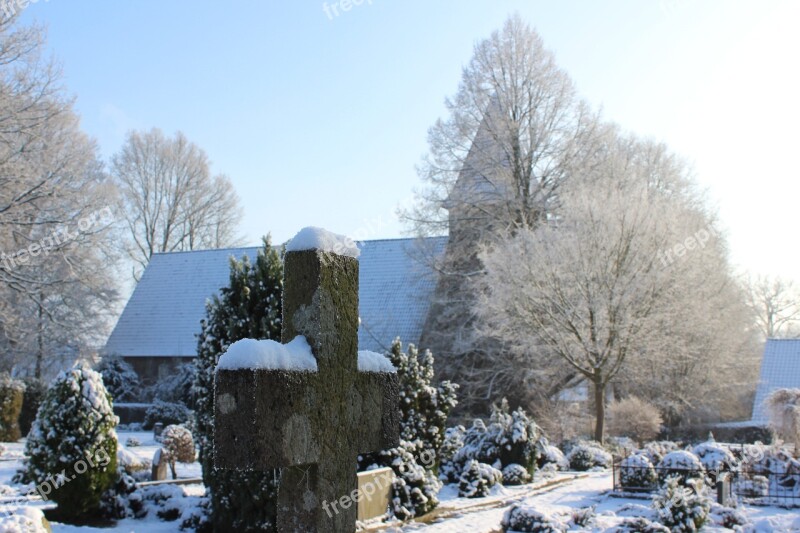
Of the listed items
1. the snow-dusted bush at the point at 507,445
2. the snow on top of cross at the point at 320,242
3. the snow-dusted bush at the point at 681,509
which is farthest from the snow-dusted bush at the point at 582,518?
the snow on top of cross at the point at 320,242

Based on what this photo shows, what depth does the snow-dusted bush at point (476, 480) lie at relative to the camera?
13.7 meters

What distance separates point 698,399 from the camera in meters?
28.6

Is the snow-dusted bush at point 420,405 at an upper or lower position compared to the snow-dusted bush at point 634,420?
upper

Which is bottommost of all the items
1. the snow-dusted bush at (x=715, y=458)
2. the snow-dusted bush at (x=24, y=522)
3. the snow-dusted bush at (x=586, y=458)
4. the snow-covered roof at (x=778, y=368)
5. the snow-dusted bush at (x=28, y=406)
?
the snow-dusted bush at (x=586, y=458)

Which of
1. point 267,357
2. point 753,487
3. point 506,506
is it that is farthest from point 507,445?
point 267,357

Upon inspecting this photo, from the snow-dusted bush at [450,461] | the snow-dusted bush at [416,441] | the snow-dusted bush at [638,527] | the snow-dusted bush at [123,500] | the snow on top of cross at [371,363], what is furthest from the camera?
the snow-dusted bush at [450,461]

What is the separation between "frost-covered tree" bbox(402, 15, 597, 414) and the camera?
26.6 metres

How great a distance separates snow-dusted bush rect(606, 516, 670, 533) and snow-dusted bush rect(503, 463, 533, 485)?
6.19 metres

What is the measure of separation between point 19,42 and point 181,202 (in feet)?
81.0

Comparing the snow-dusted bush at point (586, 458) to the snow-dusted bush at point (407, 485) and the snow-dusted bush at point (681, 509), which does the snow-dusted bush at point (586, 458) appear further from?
the snow-dusted bush at point (407, 485)

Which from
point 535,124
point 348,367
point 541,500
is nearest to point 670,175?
point 535,124

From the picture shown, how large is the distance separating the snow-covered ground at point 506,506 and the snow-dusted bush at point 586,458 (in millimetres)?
1308

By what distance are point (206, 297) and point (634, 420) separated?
16.6 metres

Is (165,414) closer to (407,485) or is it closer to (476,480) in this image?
(476,480)
